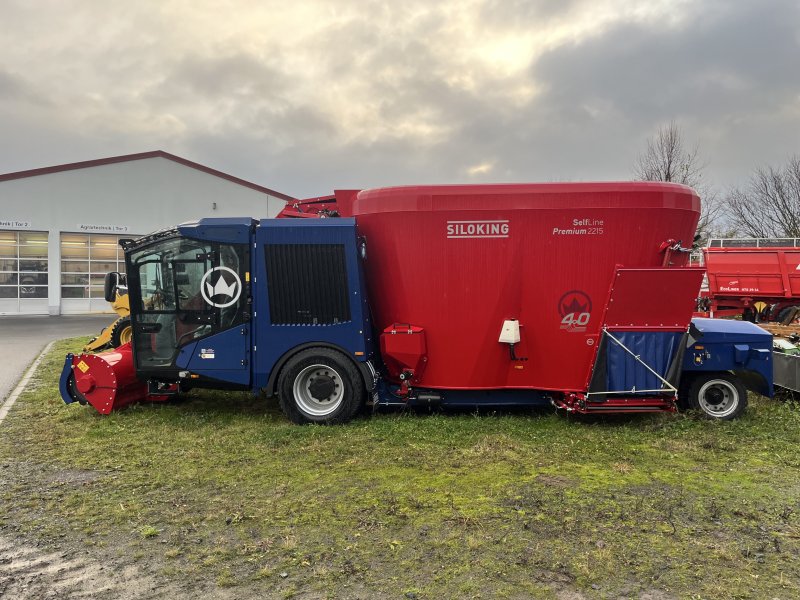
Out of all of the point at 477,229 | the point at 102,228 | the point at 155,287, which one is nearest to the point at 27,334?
the point at 102,228

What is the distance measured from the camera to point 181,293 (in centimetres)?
653

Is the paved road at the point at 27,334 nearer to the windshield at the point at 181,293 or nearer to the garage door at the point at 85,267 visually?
the garage door at the point at 85,267

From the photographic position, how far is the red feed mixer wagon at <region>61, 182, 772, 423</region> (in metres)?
6.11

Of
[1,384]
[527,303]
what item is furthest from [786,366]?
[1,384]

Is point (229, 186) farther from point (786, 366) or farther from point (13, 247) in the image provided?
point (786, 366)

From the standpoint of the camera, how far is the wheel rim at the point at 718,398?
21.4ft

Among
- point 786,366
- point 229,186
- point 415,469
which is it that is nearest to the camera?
point 415,469

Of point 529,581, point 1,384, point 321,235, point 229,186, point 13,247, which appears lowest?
point 529,581

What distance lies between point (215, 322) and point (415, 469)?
119 inches

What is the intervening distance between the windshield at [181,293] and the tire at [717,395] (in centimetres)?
533

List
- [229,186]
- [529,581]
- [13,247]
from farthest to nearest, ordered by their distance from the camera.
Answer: [229,186] < [13,247] < [529,581]

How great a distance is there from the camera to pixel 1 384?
9.41 metres

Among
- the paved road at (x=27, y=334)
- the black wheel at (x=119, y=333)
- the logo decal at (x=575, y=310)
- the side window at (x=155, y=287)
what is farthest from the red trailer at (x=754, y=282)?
the paved road at (x=27, y=334)

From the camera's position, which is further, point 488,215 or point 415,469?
point 488,215
